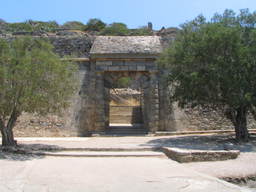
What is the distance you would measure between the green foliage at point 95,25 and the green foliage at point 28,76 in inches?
1494

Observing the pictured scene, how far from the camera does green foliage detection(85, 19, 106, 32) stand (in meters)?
48.1

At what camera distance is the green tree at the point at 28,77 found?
9.73 metres

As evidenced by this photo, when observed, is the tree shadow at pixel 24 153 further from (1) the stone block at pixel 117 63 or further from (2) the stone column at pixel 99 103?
(1) the stone block at pixel 117 63

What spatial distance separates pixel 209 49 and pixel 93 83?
6910 mm

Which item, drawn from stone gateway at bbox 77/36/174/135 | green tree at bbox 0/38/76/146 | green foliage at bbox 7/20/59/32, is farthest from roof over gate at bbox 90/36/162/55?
green foliage at bbox 7/20/59/32

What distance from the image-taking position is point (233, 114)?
12938 millimetres

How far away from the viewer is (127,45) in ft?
57.0

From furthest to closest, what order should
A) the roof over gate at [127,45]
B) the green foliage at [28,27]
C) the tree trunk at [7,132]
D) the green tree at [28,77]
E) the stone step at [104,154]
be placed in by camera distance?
the green foliage at [28,27], the roof over gate at [127,45], the tree trunk at [7,132], the stone step at [104,154], the green tree at [28,77]

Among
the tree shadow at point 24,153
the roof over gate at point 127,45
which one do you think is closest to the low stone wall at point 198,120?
the roof over gate at point 127,45

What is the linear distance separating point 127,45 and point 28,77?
8397 millimetres

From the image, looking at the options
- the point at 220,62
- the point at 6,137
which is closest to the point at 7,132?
the point at 6,137

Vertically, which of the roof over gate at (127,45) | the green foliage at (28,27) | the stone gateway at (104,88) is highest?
the green foliage at (28,27)

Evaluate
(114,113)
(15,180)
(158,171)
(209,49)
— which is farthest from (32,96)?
(114,113)

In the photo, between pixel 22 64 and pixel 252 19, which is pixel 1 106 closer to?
pixel 22 64
